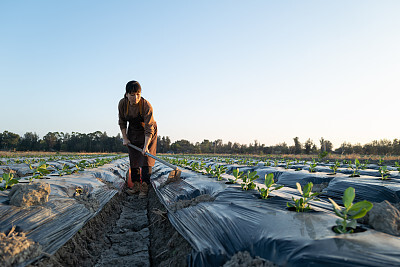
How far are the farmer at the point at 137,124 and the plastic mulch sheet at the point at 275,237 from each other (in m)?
2.45

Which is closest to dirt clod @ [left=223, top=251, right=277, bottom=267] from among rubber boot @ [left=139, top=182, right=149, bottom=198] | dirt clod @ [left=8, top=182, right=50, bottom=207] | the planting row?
dirt clod @ [left=8, top=182, right=50, bottom=207]

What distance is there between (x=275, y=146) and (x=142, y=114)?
33.1m

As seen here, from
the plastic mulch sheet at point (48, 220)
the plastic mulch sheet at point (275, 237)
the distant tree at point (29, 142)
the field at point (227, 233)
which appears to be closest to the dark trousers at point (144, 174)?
the field at point (227, 233)

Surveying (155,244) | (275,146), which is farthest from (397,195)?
(275,146)

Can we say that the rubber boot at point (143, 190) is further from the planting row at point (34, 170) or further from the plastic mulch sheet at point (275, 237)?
the plastic mulch sheet at point (275, 237)

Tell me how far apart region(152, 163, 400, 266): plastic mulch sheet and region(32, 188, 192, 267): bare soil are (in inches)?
8.7

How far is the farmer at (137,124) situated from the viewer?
174 inches

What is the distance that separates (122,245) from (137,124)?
267cm

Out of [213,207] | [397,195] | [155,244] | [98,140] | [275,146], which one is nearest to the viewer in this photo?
[213,207]

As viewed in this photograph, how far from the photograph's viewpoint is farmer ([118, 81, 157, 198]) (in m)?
4.42

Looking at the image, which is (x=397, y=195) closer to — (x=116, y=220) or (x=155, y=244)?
(x=155, y=244)

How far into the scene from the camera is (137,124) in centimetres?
498

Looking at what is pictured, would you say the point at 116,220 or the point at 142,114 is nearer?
the point at 116,220

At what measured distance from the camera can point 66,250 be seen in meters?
2.03
